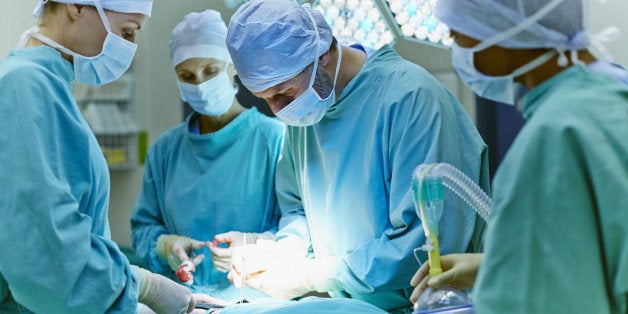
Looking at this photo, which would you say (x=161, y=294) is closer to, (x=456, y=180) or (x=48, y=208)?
(x=48, y=208)

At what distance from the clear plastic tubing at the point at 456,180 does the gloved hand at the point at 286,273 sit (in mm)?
557

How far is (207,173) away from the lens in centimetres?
308

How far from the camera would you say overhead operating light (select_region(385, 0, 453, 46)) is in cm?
279

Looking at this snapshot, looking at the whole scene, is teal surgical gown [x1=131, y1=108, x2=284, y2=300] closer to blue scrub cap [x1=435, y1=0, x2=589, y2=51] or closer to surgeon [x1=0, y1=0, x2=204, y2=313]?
surgeon [x1=0, y1=0, x2=204, y2=313]

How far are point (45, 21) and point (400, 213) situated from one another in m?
1.10

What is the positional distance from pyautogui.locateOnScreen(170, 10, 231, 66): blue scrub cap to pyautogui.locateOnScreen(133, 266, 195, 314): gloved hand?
1.18 metres

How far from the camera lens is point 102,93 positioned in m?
5.29

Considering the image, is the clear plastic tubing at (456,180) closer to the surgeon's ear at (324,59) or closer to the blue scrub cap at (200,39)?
the surgeon's ear at (324,59)

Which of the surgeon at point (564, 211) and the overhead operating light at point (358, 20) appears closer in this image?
the surgeon at point (564, 211)

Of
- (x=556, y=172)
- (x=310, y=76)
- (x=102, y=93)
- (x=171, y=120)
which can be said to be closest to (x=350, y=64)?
(x=310, y=76)

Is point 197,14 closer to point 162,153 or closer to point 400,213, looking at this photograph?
point 162,153

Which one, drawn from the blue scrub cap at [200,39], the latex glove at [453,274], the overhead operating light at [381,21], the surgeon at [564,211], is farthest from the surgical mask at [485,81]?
the blue scrub cap at [200,39]

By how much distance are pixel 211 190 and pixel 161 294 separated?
3.07 ft

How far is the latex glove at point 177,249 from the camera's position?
2.84 meters
